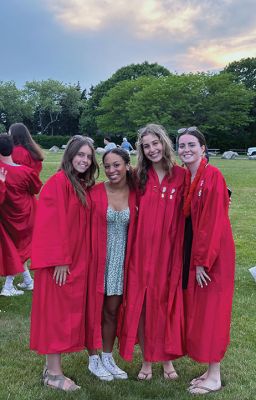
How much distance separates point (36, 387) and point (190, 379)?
1.32m

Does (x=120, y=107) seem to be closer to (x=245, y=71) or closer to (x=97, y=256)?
(x=245, y=71)

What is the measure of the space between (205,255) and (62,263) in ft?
3.57

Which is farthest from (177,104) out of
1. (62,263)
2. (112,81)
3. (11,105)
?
(62,263)

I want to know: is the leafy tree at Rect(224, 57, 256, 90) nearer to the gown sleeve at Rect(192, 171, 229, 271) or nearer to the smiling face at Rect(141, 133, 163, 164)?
the smiling face at Rect(141, 133, 163, 164)

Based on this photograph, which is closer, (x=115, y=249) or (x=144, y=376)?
(x=115, y=249)

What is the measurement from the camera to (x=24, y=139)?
671cm

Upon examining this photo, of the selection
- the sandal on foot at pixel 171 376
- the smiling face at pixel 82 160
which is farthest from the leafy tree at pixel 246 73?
the smiling face at pixel 82 160

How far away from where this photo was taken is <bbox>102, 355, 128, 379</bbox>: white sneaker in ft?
14.2

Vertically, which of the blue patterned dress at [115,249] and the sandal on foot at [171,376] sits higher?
the blue patterned dress at [115,249]

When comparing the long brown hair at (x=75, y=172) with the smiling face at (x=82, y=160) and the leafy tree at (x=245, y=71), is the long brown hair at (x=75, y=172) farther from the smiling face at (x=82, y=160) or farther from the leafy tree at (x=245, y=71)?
the leafy tree at (x=245, y=71)

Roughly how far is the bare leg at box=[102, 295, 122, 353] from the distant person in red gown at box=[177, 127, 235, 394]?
1.95 feet

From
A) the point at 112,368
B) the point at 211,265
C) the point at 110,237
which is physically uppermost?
the point at 110,237

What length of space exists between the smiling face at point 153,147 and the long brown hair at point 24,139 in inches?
119

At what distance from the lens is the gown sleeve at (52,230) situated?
3.84 m
